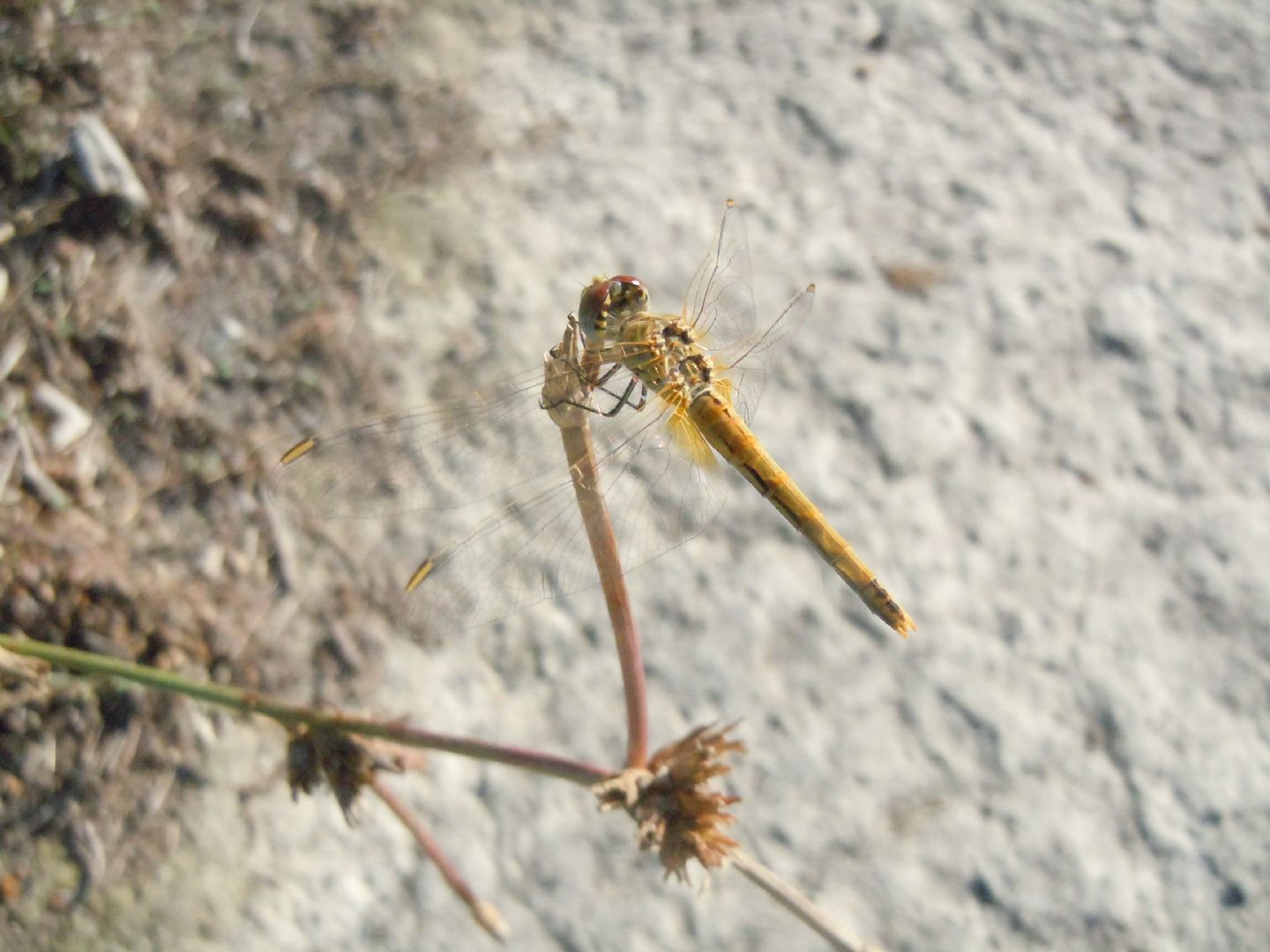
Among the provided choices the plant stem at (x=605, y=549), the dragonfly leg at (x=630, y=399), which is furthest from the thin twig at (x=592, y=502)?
the dragonfly leg at (x=630, y=399)

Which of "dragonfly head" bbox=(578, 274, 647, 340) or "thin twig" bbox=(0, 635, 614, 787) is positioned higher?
"dragonfly head" bbox=(578, 274, 647, 340)

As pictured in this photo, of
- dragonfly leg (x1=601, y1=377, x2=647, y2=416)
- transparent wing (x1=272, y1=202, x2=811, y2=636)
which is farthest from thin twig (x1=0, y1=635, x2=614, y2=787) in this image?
dragonfly leg (x1=601, y1=377, x2=647, y2=416)

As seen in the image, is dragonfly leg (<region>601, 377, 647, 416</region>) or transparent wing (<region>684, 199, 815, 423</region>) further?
transparent wing (<region>684, 199, 815, 423</region>)

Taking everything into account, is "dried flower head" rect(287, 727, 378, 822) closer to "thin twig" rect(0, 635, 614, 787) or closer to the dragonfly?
"thin twig" rect(0, 635, 614, 787)

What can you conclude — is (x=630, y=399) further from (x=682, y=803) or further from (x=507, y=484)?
(x=682, y=803)

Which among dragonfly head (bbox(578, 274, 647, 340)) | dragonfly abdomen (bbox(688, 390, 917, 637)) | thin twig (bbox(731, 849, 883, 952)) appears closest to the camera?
thin twig (bbox(731, 849, 883, 952))

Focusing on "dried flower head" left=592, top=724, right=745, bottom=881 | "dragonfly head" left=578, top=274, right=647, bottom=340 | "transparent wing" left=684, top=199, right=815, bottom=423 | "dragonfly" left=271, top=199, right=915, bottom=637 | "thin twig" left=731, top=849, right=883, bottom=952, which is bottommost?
"thin twig" left=731, top=849, right=883, bottom=952

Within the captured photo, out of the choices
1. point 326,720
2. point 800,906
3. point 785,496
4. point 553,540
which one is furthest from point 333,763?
point 785,496
